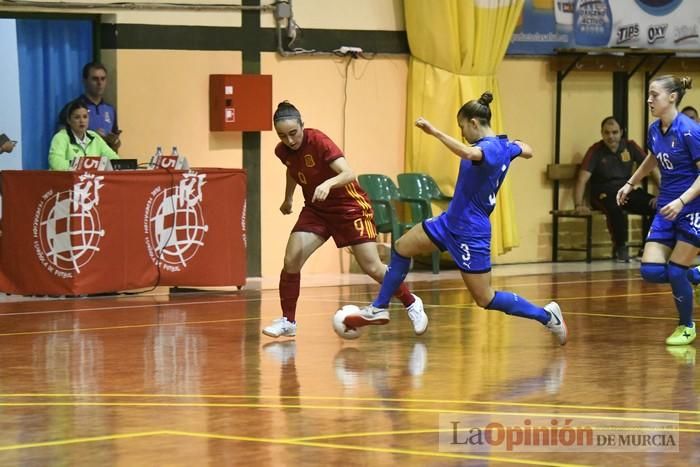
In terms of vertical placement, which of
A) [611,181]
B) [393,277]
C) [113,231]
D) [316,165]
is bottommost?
[393,277]

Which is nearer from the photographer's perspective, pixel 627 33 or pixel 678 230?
pixel 678 230

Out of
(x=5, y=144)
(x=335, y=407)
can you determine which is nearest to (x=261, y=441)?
(x=335, y=407)

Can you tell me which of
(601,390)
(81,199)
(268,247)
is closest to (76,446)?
(601,390)

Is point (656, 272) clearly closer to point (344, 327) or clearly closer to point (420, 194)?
point (344, 327)

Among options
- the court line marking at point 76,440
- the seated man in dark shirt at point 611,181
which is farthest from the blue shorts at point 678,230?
the seated man in dark shirt at point 611,181

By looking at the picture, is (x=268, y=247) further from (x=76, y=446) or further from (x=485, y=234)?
(x=76, y=446)

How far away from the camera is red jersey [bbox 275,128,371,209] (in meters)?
9.29

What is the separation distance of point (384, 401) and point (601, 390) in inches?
48.2

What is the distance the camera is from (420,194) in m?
15.1

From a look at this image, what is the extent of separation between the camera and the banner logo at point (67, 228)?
1215 cm

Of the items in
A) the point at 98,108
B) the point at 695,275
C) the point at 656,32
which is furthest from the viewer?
the point at 656,32

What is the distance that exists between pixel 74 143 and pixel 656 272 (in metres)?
6.00

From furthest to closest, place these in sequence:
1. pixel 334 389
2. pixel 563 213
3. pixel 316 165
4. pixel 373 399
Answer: pixel 563 213 < pixel 316 165 < pixel 334 389 < pixel 373 399

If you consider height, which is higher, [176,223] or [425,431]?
[176,223]
